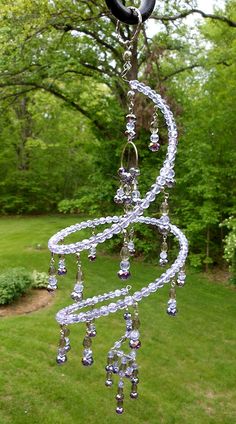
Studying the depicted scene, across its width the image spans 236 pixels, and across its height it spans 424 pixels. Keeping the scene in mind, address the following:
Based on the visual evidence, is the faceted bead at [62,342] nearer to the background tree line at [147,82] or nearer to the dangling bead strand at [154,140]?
the dangling bead strand at [154,140]

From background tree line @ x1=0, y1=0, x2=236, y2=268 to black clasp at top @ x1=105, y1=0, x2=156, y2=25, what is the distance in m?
8.89

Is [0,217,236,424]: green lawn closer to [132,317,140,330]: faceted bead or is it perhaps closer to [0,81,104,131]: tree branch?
[132,317,140,330]: faceted bead

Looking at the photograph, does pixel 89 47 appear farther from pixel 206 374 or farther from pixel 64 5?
pixel 206 374

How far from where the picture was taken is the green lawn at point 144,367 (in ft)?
22.7

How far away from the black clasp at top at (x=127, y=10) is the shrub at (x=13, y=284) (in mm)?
9672

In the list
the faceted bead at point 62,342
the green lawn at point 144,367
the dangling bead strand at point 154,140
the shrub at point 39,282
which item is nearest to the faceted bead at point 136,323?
the faceted bead at point 62,342

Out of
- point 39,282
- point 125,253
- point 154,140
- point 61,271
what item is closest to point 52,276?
point 61,271

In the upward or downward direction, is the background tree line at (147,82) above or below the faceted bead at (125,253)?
above

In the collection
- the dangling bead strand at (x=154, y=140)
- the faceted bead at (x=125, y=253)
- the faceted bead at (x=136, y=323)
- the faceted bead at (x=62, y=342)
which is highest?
the dangling bead strand at (x=154, y=140)

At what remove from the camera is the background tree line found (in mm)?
13016

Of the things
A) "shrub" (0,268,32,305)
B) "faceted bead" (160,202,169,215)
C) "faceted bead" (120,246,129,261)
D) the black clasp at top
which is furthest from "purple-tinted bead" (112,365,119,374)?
"shrub" (0,268,32,305)

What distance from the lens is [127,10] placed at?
193 centimetres

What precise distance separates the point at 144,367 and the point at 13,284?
4186mm

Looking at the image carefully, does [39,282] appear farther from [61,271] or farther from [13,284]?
[61,271]
